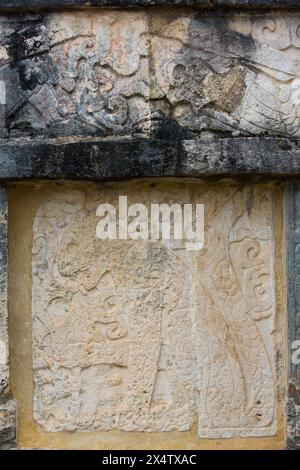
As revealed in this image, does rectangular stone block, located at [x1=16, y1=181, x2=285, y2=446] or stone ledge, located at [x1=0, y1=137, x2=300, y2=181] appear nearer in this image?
stone ledge, located at [x1=0, y1=137, x2=300, y2=181]

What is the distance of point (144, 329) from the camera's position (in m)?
5.40

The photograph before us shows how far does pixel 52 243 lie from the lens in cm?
542

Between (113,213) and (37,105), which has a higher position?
(37,105)

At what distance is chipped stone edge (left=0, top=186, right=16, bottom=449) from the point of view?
5.26 metres

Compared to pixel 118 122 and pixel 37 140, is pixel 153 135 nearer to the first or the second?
pixel 118 122

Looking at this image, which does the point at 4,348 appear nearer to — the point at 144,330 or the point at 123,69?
the point at 144,330

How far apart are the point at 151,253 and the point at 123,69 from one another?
105 cm

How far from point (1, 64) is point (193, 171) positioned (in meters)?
1.24

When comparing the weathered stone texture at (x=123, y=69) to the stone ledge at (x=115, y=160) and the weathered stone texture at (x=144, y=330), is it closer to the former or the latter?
the stone ledge at (x=115, y=160)

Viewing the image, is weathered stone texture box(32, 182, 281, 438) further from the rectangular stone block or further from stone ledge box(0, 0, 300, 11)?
stone ledge box(0, 0, 300, 11)

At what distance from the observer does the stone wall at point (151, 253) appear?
17.4 feet

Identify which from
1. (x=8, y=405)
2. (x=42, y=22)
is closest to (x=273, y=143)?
(x=42, y=22)

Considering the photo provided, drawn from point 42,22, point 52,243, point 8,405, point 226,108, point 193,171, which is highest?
point 42,22

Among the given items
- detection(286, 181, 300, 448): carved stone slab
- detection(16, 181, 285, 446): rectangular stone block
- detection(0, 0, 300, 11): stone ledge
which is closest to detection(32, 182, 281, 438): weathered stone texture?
detection(16, 181, 285, 446): rectangular stone block
